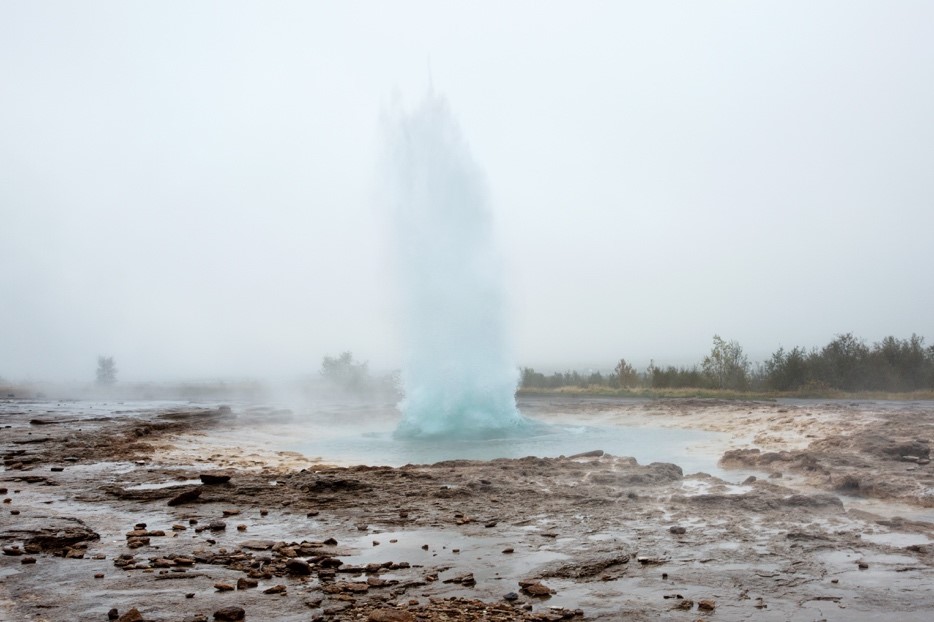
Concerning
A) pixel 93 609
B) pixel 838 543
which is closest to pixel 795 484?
pixel 838 543

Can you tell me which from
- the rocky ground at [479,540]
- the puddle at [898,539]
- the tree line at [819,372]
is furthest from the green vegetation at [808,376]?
the puddle at [898,539]

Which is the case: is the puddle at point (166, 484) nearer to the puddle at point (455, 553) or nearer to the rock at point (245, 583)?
the puddle at point (455, 553)

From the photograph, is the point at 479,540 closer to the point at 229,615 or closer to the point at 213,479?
the point at 229,615

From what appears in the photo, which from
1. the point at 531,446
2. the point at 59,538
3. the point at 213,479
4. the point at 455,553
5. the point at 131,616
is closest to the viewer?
the point at 131,616

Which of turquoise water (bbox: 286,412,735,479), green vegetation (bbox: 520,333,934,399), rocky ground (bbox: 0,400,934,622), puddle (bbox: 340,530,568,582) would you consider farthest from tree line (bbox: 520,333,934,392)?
puddle (bbox: 340,530,568,582)

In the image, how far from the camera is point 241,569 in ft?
21.8

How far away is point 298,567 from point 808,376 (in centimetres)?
3652

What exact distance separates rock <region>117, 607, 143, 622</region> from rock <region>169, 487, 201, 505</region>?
5012 mm

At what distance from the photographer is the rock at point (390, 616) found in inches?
199

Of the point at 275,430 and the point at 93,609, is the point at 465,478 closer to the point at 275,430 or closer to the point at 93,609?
the point at 93,609

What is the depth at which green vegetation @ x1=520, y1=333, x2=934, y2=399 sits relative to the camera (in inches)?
1334

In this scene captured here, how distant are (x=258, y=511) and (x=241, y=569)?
306 centimetres

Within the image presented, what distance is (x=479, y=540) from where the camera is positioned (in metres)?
7.79

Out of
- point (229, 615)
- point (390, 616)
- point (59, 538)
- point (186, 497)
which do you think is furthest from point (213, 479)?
point (390, 616)
